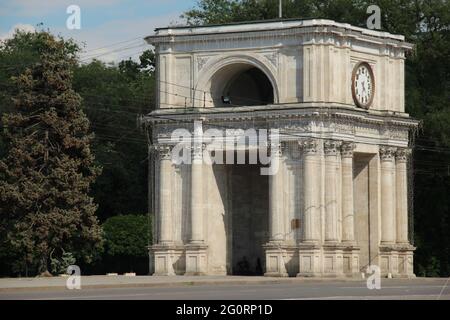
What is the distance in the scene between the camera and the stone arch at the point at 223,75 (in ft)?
246

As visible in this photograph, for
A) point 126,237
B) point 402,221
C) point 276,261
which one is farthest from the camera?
point 126,237

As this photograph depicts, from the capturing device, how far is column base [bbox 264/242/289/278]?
72.9 m

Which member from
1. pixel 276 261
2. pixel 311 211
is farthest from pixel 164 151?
pixel 311 211

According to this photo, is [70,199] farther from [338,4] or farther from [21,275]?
[338,4]

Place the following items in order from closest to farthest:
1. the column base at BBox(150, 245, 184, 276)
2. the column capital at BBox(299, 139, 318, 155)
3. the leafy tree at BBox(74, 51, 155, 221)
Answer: the column capital at BBox(299, 139, 318, 155)
the column base at BBox(150, 245, 184, 276)
the leafy tree at BBox(74, 51, 155, 221)

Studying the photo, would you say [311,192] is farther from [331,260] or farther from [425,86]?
[425,86]

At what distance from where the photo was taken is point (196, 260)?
246 ft

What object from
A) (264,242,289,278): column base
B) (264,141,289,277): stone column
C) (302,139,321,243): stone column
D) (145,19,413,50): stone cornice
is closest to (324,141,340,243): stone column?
(302,139,321,243): stone column

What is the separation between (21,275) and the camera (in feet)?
277

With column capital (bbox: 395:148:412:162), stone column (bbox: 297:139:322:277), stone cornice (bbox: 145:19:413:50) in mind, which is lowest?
stone column (bbox: 297:139:322:277)

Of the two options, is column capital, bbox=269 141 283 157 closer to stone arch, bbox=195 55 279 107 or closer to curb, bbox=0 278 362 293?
stone arch, bbox=195 55 279 107

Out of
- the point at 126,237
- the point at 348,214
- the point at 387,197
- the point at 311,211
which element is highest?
the point at 387,197

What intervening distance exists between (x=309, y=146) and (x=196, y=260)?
26.4ft

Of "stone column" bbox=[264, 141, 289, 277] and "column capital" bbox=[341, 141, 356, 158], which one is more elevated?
"column capital" bbox=[341, 141, 356, 158]
